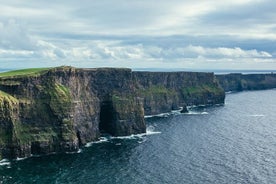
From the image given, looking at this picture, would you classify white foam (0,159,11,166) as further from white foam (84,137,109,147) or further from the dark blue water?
white foam (84,137,109,147)

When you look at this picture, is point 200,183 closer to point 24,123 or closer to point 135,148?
point 135,148

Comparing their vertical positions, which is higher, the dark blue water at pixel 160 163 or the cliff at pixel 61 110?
the cliff at pixel 61 110

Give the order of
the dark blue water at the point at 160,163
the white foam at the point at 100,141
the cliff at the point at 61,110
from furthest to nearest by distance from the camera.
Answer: the white foam at the point at 100,141, the cliff at the point at 61,110, the dark blue water at the point at 160,163

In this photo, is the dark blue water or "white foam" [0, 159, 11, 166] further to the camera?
"white foam" [0, 159, 11, 166]

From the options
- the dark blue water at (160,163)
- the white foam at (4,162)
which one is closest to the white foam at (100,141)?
the dark blue water at (160,163)

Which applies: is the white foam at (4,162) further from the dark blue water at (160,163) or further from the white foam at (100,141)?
the white foam at (100,141)

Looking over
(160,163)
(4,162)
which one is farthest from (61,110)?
(160,163)

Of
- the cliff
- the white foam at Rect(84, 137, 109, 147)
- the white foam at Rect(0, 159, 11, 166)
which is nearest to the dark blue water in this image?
the white foam at Rect(0, 159, 11, 166)

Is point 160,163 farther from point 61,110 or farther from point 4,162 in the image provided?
point 4,162
